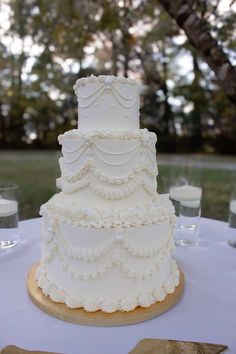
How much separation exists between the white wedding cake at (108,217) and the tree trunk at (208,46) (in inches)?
47.2

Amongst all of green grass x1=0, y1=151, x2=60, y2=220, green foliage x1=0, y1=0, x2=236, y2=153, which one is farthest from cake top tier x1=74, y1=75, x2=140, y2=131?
green foliage x1=0, y1=0, x2=236, y2=153

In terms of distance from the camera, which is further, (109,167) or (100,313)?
(109,167)

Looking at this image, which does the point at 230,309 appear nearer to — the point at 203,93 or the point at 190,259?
the point at 190,259

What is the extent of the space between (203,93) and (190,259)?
13261 millimetres

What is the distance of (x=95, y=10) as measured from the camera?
5.05m

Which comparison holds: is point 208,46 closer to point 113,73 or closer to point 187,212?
point 187,212

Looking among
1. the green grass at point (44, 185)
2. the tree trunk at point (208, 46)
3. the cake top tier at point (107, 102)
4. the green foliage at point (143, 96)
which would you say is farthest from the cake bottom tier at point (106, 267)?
the green foliage at point (143, 96)

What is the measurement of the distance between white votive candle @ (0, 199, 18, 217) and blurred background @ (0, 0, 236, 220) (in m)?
1.10

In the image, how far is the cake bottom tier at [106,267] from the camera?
129 centimetres

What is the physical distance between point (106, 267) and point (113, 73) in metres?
7.98

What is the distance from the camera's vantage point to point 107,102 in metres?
1.40

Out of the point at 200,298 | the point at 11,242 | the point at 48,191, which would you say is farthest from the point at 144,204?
the point at 48,191

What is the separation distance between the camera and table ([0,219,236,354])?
1.05 metres

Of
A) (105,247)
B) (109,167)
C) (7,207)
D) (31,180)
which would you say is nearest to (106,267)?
(105,247)
